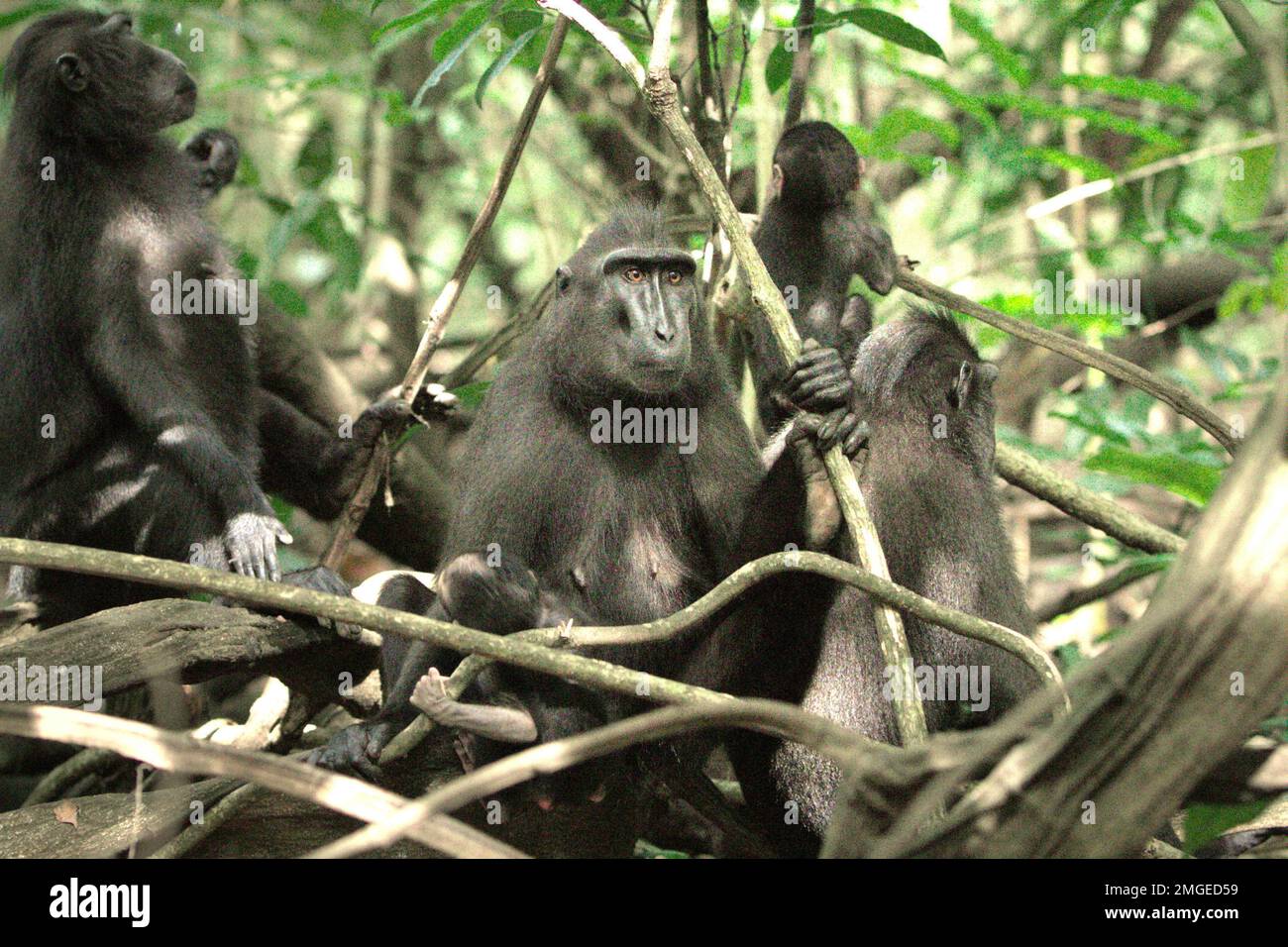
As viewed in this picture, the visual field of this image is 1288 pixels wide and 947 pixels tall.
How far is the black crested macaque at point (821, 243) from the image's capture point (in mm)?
5953

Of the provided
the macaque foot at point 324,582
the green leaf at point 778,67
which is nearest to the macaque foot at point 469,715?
the macaque foot at point 324,582

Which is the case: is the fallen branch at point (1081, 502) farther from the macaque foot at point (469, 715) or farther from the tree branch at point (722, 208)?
the macaque foot at point (469, 715)

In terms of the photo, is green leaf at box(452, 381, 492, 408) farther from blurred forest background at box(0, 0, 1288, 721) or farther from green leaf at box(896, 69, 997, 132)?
green leaf at box(896, 69, 997, 132)

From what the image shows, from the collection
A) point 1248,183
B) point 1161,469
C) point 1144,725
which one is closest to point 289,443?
point 1161,469

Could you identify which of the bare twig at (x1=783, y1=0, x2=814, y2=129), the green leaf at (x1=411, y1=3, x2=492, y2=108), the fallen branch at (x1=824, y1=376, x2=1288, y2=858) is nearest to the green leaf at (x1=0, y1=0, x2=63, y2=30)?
the green leaf at (x1=411, y1=3, x2=492, y2=108)

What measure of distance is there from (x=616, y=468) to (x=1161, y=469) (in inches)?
107

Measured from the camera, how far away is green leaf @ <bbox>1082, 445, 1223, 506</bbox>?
239 inches

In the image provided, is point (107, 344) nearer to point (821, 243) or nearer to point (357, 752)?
point (357, 752)

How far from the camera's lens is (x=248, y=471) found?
236 inches

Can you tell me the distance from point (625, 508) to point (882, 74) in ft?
22.4

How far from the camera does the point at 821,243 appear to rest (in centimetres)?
604

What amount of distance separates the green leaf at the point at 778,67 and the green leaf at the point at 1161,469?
87.2 inches
